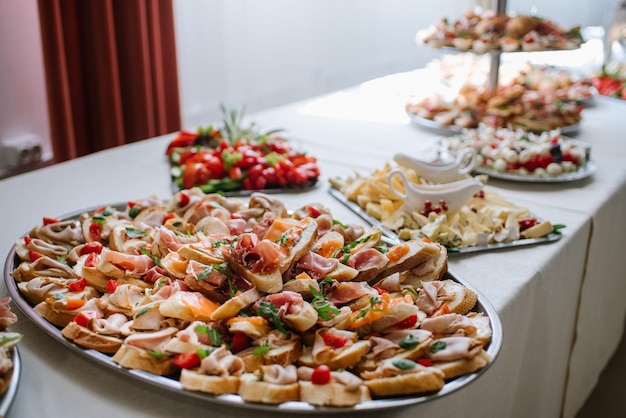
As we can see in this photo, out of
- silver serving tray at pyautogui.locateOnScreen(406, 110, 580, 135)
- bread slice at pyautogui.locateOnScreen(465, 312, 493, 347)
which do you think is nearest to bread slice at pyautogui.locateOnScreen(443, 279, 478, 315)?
bread slice at pyautogui.locateOnScreen(465, 312, 493, 347)

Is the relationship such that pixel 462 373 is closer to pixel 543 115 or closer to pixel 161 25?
pixel 543 115

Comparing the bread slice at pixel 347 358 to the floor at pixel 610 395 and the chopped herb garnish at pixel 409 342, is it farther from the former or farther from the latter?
the floor at pixel 610 395

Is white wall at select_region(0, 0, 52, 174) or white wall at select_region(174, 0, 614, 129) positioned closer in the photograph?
white wall at select_region(0, 0, 52, 174)

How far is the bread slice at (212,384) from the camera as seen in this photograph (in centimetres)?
89

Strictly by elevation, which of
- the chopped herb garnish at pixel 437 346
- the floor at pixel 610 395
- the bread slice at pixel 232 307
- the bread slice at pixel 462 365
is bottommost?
the floor at pixel 610 395

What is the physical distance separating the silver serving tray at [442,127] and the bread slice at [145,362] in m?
1.83

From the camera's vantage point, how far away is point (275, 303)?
103cm

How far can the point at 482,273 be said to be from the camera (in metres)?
1.44

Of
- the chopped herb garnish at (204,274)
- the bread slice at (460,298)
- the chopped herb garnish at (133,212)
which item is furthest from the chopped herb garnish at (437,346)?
the chopped herb garnish at (133,212)

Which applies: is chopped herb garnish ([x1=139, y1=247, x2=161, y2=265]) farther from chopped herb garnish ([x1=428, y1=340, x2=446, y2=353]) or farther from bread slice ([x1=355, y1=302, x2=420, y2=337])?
chopped herb garnish ([x1=428, y1=340, x2=446, y2=353])

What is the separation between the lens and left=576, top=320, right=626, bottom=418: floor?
224 centimetres

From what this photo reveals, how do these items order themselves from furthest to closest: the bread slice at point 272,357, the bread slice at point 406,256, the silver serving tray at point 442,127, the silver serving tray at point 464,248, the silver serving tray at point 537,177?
the silver serving tray at point 442,127
the silver serving tray at point 537,177
the silver serving tray at point 464,248
the bread slice at point 406,256
the bread slice at point 272,357

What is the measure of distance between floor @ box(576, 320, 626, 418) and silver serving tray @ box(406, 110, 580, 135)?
0.88m

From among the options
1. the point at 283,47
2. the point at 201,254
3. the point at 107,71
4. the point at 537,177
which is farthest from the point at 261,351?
the point at 283,47
